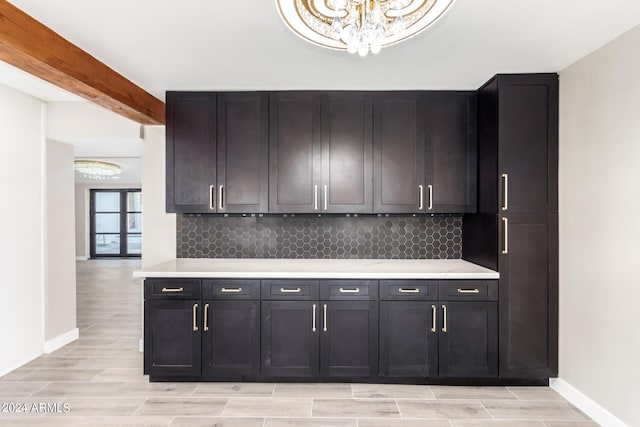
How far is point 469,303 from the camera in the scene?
276 centimetres

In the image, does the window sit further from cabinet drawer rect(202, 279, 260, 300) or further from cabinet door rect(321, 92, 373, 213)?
cabinet door rect(321, 92, 373, 213)

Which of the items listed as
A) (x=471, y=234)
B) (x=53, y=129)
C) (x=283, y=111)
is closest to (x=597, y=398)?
(x=471, y=234)

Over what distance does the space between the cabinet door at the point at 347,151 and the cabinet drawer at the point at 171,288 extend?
4.26 feet

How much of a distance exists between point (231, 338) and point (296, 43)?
7.25ft

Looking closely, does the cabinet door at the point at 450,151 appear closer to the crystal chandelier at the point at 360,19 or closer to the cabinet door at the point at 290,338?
the cabinet door at the point at 290,338

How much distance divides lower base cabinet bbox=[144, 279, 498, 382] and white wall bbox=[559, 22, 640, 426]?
21.6 inches

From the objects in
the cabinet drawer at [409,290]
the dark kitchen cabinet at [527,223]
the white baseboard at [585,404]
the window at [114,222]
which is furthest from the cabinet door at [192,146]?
the window at [114,222]

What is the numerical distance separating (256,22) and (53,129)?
2.71 m

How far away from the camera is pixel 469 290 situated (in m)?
2.76

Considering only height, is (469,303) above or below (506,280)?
below

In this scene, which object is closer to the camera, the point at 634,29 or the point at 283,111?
the point at 634,29

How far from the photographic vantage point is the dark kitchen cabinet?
272cm

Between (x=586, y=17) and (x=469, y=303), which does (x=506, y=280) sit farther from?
(x=586, y=17)

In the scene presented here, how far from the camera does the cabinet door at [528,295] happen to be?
272 centimetres
